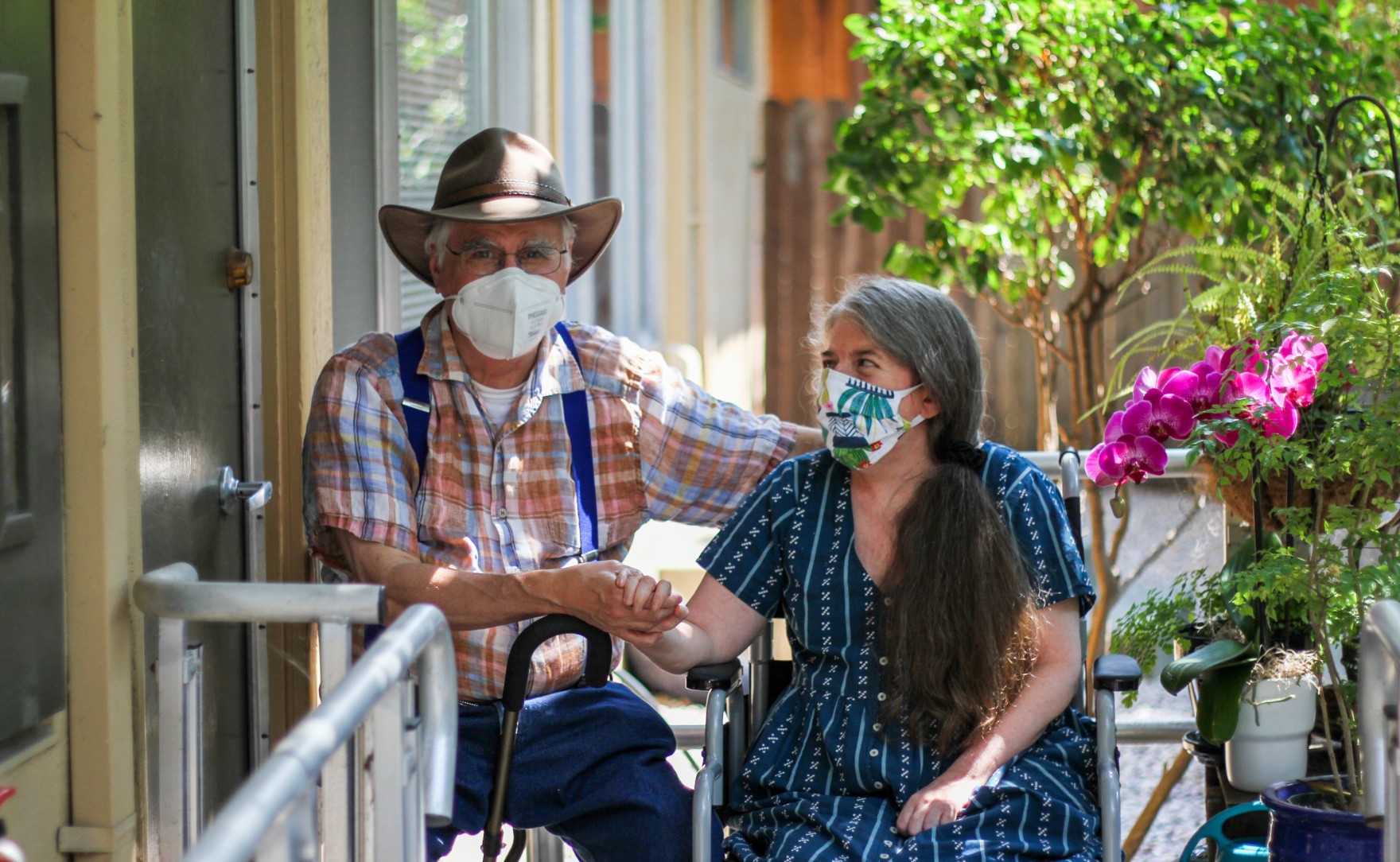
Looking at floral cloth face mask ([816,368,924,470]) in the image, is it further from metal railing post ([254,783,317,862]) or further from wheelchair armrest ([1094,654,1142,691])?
metal railing post ([254,783,317,862])

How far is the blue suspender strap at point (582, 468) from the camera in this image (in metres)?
2.76

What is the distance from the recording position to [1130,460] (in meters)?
2.68

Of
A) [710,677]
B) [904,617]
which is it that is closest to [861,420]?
[904,617]

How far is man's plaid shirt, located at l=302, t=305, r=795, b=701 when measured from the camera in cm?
263

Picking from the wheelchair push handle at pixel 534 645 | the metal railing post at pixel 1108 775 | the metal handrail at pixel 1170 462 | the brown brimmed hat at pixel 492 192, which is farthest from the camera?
the metal handrail at pixel 1170 462

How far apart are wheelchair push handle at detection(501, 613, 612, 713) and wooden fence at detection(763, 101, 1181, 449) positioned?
6018mm

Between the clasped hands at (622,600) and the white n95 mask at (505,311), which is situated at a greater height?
the white n95 mask at (505,311)

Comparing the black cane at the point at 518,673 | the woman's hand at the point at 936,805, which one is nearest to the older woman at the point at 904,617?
the woman's hand at the point at 936,805

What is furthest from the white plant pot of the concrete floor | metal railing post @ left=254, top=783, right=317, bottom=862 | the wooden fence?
the wooden fence

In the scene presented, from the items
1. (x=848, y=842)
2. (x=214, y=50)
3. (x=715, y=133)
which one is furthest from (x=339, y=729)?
(x=715, y=133)

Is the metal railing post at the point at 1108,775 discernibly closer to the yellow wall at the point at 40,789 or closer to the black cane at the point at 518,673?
the black cane at the point at 518,673

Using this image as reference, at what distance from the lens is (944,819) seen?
2.32 meters

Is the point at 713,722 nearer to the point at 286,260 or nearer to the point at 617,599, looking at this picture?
the point at 617,599

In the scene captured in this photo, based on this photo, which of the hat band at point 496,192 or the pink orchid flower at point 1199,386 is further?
the hat band at point 496,192
